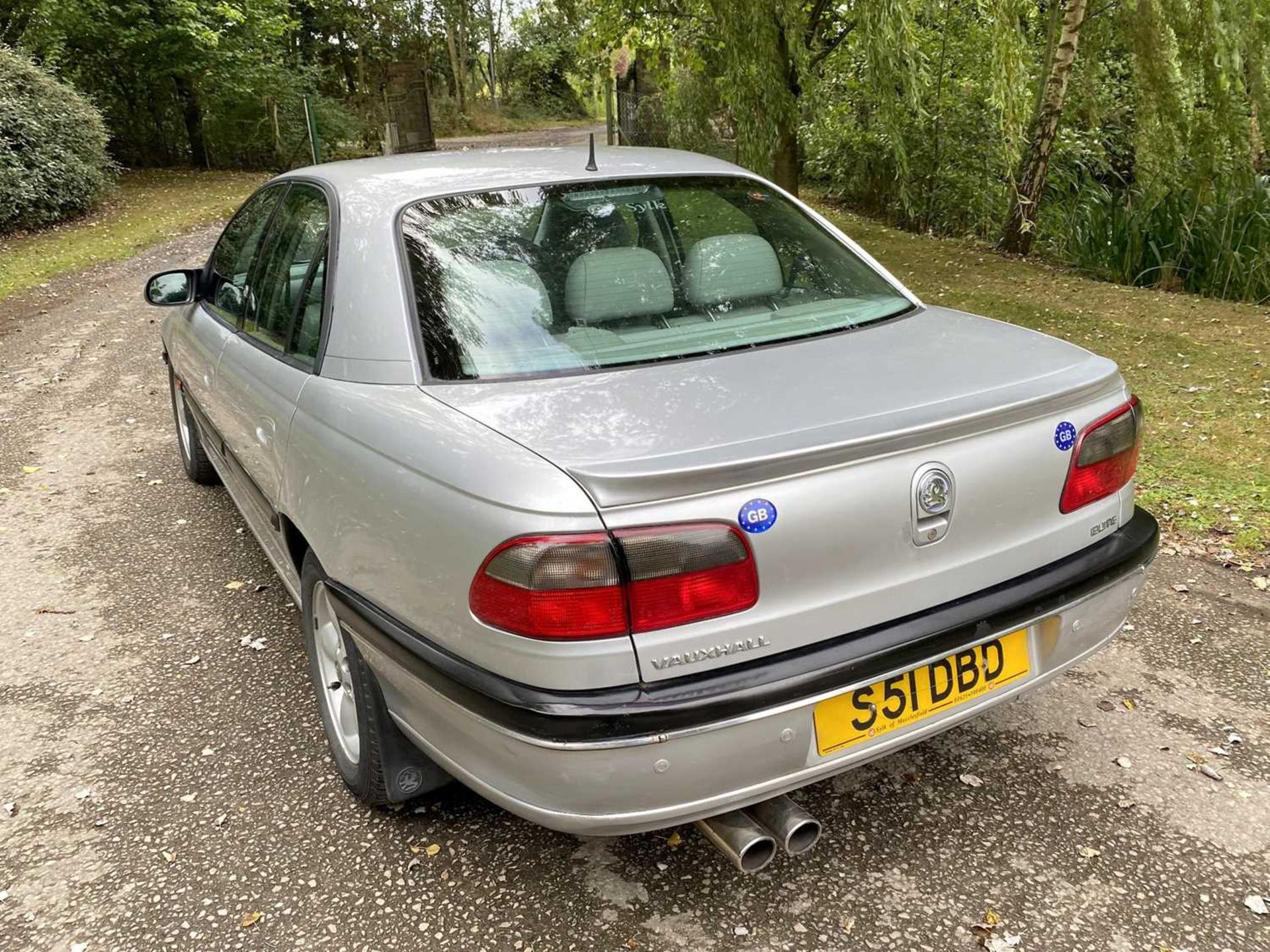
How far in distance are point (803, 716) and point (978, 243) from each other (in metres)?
10.8

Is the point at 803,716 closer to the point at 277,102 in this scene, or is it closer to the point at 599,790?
the point at 599,790

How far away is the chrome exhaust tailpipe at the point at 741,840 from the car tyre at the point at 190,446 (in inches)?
151

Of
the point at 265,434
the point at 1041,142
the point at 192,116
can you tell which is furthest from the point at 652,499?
the point at 192,116

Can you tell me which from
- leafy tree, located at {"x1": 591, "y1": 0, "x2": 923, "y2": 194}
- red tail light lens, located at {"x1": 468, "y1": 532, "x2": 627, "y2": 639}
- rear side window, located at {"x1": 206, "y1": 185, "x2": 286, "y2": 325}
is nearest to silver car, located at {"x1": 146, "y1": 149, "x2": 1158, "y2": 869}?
red tail light lens, located at {"x1": 468, "y1": 532, "x2": 627, "y2": 639}

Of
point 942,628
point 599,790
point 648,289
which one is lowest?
point 599,790

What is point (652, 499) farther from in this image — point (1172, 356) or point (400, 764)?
point (1172, 356)

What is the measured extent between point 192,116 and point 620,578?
2278 centimetres

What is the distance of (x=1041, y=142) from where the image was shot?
9766 mm

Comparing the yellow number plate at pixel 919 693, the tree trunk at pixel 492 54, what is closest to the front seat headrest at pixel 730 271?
the yellow number plate at pixel 919 693

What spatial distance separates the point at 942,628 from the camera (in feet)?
6.84

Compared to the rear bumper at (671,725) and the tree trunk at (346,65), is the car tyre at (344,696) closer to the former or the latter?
the rear bumper at (671,725)

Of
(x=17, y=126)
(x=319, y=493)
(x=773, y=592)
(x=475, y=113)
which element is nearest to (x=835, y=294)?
(x=773, y=592)

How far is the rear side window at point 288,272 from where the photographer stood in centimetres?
295

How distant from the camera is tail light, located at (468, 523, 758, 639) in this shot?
1807mm
